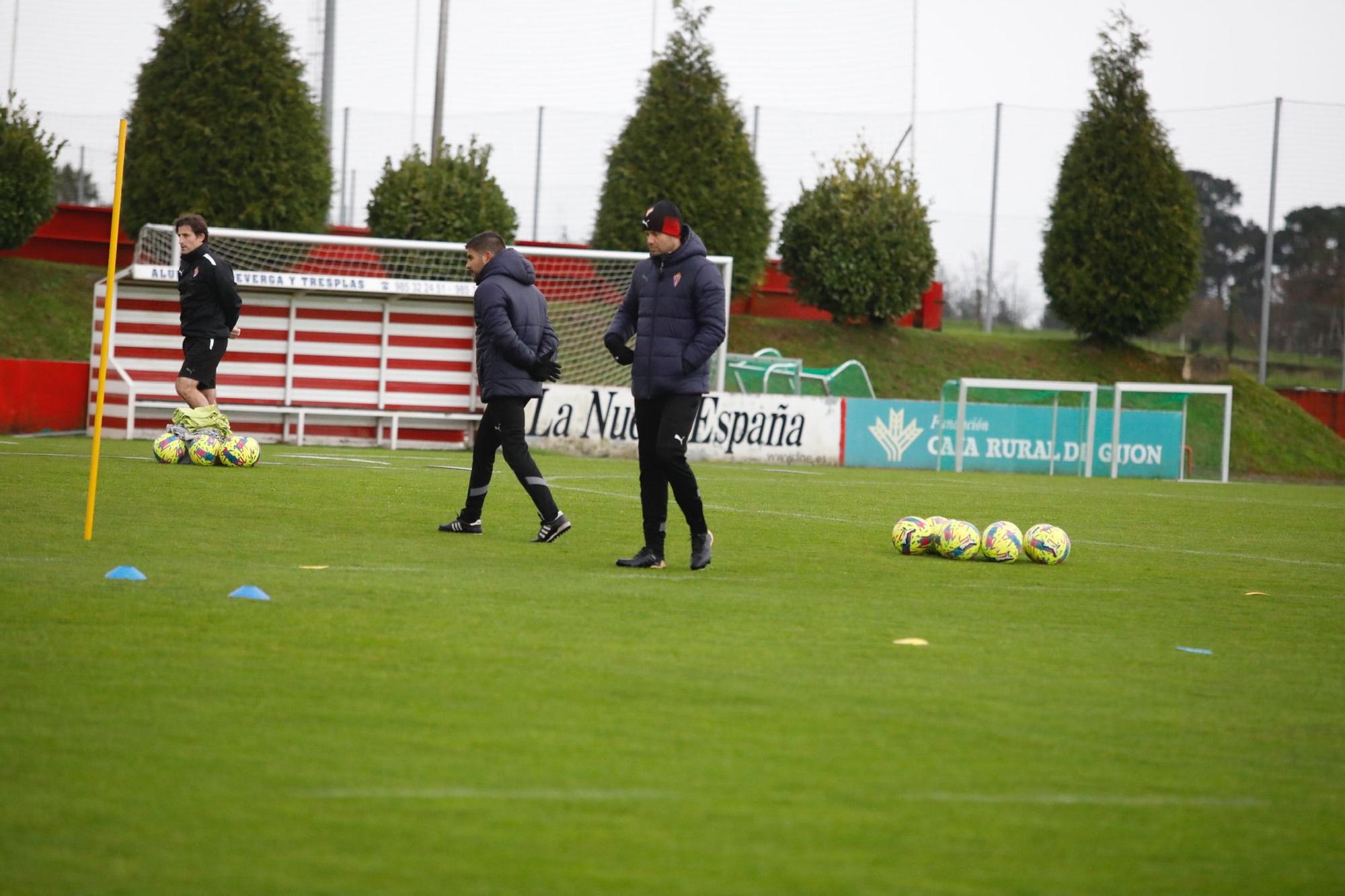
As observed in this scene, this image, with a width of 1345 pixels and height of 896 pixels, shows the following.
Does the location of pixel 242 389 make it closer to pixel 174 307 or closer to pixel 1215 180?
pixel 174 307

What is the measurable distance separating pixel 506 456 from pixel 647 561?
1534mm

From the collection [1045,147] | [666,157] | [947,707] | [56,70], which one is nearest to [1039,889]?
[947,707]

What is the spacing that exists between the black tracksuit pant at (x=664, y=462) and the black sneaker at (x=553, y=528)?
1.07 metres

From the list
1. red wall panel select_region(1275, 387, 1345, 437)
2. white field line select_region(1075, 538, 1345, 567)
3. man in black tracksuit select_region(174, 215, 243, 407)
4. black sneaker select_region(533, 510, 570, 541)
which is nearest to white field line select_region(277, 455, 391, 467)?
man in black tracksuit select_region(174, 215, 243, 407)

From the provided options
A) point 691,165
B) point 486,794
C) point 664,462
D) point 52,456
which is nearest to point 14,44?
point 691,165

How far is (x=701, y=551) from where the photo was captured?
28.7 feet

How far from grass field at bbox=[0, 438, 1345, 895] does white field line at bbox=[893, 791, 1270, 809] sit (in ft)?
0.04

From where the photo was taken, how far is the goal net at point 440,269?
2161cm

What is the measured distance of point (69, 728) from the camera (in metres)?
4.31

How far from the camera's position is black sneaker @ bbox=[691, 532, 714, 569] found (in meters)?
8.74

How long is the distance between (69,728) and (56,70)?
94.8 feet

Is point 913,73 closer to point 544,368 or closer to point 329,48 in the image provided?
point 329,48

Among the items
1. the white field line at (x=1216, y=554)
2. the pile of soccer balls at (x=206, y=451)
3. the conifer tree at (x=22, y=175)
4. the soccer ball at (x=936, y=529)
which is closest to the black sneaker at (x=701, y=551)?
the soccer ball at (x=936, y=529)

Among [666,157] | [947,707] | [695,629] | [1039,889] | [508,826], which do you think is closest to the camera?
[1039,889]
